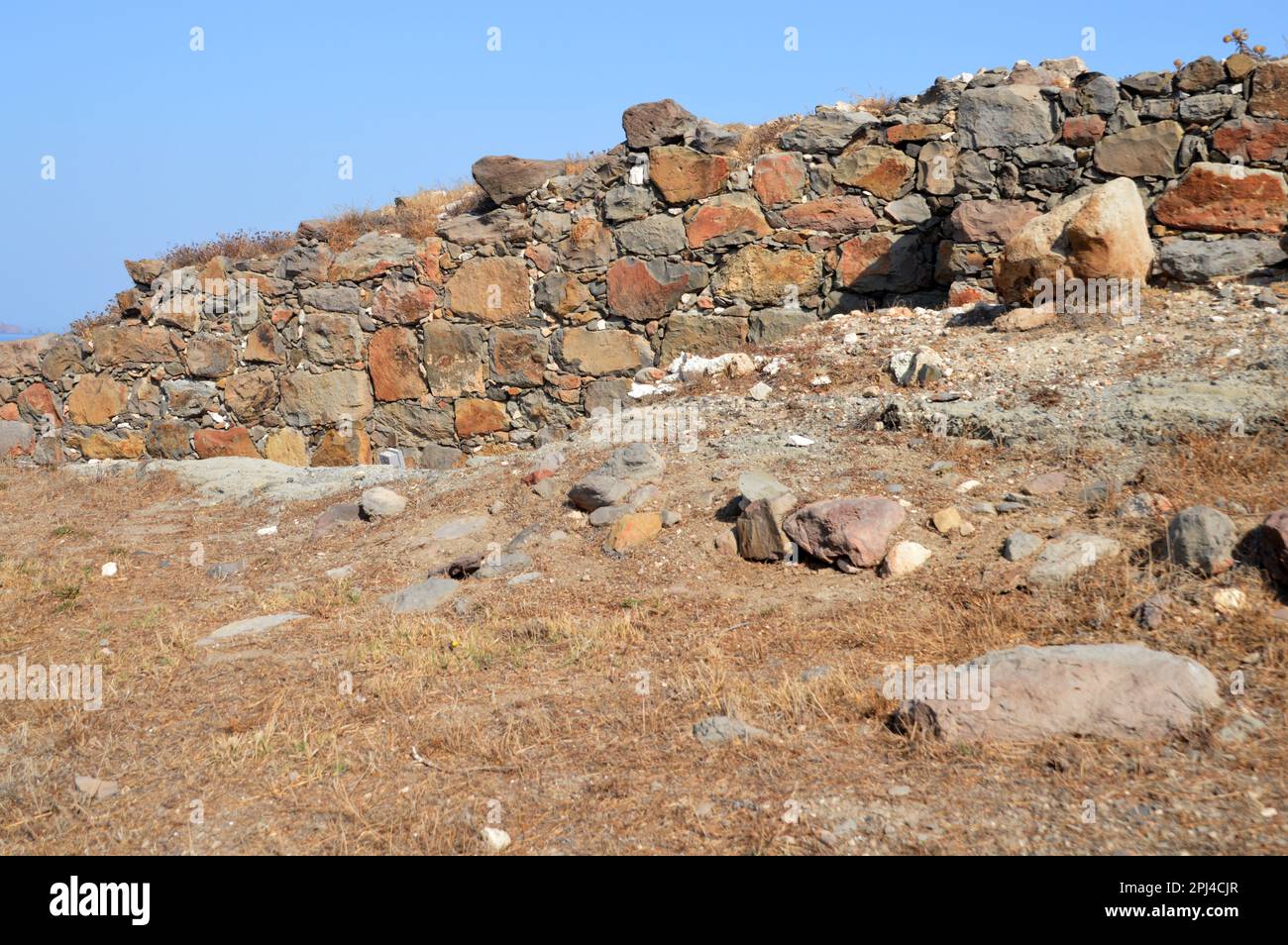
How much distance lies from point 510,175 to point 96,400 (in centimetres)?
515

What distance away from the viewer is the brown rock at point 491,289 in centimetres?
930

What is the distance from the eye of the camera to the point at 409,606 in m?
5.33

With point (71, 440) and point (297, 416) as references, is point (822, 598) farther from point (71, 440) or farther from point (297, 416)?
point (71, 440)

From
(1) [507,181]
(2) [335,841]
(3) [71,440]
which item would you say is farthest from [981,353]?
(3) [71,440]

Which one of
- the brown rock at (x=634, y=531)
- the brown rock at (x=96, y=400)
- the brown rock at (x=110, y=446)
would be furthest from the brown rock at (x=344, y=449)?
the brown rock at (x=634, y=531)

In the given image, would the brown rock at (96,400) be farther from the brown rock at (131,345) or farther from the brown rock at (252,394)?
the brown rock at (252,394)

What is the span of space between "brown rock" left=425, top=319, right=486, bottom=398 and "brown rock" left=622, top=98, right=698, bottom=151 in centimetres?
229

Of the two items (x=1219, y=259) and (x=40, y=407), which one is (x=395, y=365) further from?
(x=1219, y=259)

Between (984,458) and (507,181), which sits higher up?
(507,181)

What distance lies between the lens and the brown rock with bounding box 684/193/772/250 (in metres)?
8.84

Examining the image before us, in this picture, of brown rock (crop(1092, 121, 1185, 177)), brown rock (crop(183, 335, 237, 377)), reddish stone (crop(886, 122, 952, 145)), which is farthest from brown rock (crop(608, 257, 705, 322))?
brown rock (crop(183, 335, 237, 377))

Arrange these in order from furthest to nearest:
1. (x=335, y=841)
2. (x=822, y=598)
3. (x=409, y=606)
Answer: (x=409, y=606), (x=822, y=598), (x=335, y=841)

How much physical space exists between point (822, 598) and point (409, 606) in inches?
85.3

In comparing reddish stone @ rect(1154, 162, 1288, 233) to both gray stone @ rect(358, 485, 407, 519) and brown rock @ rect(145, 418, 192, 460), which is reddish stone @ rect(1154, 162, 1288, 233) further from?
brown rock @ rect(145, 418, 192, 460)
